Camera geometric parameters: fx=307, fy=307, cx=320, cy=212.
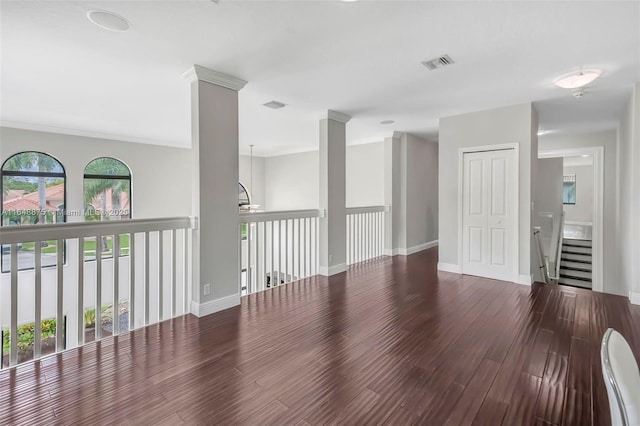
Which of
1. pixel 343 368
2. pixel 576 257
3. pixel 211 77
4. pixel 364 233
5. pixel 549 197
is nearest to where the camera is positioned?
pixel 343 368

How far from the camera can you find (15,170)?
5.68 meters

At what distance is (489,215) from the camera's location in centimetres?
466

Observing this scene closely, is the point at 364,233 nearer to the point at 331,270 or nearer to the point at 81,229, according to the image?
the point at 331,270

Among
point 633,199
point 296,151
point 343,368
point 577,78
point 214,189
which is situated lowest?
point 343,368

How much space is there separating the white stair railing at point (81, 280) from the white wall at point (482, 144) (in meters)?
4.00

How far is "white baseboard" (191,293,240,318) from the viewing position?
3.23m

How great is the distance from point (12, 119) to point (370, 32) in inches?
251

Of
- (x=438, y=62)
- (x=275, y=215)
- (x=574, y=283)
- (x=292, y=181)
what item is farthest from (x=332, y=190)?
(x=574, y=283)

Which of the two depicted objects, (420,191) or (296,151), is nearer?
(420,191)

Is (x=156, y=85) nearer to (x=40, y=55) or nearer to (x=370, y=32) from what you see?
(x=40, y=55)

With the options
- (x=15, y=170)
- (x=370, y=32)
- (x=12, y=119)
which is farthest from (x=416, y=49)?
(x=15, y=170)

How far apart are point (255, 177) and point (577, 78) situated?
811cm

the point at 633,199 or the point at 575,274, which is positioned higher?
the point at 633,199

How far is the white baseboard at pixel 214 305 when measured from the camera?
10.6 ft
